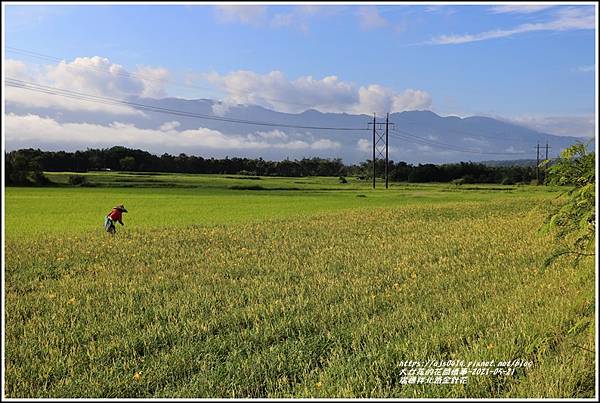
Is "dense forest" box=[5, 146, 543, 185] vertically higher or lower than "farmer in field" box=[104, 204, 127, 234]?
higher

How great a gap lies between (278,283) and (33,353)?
145 inches

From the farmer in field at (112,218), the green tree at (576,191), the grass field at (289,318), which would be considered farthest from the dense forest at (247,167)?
the green tree at (576,191)

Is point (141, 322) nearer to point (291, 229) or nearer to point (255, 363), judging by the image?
point (255, 363)

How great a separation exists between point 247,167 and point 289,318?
71.4 m

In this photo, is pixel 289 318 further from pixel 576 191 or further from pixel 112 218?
pixel 112 218

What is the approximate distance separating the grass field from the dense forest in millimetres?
42040

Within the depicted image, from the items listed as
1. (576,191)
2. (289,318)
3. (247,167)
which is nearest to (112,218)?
(289,318)

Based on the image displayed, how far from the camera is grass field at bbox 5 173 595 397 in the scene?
418 cm

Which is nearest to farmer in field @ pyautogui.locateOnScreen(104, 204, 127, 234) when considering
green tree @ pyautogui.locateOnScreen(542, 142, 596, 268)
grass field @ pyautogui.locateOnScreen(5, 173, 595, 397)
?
grass field @ pyautogui.locateOnScreen(5, 173, 595, 397)

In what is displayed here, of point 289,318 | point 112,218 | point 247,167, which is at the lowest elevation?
point 289,318

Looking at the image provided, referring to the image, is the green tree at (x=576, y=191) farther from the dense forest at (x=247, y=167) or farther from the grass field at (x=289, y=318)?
the dense forest at (x=247, y=167)

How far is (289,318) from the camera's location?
19.3 ft

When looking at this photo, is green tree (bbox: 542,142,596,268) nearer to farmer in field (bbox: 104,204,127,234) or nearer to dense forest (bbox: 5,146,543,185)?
farmer in field (bbox: 104,204,127,234)

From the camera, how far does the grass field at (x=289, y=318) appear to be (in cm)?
418
